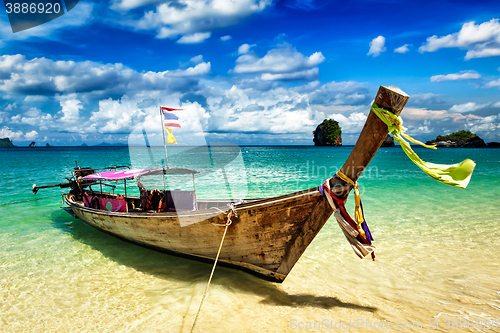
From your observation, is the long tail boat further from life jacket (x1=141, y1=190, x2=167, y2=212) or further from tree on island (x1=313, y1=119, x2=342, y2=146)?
tree on island (x1=313, y1=119, x2=342, y2=146)

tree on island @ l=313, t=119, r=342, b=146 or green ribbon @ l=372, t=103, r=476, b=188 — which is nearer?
green ribbon @ l=372, t=103, r=476, b=188

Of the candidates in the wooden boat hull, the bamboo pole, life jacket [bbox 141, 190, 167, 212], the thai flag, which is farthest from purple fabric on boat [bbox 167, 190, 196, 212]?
the bamboo pole

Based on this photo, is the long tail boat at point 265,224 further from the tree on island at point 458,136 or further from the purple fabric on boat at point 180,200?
the tree on island at point 458,136

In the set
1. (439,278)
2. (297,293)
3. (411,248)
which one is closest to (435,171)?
(297,293)

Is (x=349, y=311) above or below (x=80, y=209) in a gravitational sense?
below

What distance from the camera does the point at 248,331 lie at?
14.3 ft

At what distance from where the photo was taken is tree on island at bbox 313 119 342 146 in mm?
147375

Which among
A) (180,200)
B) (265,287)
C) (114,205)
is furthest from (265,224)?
(114,205)

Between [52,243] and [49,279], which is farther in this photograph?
[52,243]

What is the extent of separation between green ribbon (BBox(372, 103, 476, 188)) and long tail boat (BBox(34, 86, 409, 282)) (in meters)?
0.12

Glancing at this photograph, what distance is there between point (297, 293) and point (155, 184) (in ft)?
62.8

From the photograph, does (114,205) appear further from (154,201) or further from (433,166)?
(433,166)

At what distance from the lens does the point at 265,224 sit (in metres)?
5.21

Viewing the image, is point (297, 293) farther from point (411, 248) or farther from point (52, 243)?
point (52, 243)
